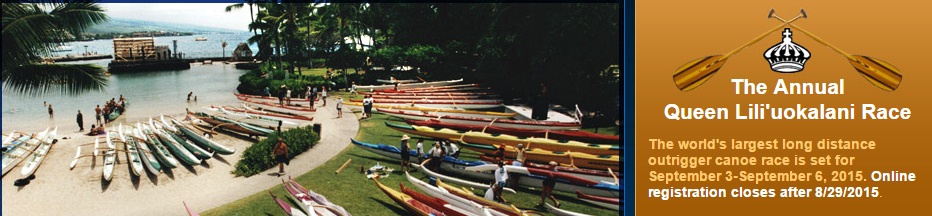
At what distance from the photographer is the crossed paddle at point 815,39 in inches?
332

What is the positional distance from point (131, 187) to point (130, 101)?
28031 mm

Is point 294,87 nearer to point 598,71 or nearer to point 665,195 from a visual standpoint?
point 598,71

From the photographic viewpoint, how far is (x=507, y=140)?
1748 centimetres

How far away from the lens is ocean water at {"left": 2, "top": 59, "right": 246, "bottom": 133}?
30.3 m

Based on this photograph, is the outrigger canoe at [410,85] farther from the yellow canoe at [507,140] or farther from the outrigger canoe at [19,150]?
the outrigger canoe at [19,150]

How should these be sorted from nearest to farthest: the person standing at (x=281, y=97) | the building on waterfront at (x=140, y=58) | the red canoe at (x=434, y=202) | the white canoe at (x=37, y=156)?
the red canoe at (x=434, y=202) → the white canoe at (x=37, y=156) → the person standing at (x=281, y=97) → the building on waterfront at (x=140, y=58)

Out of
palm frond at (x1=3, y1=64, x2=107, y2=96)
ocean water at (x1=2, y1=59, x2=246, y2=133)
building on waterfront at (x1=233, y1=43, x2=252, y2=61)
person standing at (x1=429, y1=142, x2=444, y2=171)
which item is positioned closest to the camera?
palm frond at (x1=3, y1=64, x2=107, y2=96)

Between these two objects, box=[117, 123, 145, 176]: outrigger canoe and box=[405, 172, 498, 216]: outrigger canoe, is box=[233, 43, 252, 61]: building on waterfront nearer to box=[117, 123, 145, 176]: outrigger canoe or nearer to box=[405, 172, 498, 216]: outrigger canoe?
Answer: box=[117, 123, 145, 176]: outrigger canoe

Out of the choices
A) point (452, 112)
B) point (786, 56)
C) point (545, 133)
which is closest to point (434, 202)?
point (786, 56)

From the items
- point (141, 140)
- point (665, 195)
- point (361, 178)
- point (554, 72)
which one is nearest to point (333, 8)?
point (554, 72)

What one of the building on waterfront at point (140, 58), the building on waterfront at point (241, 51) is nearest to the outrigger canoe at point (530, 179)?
the building on waterfront at point (140, 58)

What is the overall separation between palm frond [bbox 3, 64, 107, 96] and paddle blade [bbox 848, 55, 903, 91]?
619 inches

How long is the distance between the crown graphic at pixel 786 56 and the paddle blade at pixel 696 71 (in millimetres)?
737

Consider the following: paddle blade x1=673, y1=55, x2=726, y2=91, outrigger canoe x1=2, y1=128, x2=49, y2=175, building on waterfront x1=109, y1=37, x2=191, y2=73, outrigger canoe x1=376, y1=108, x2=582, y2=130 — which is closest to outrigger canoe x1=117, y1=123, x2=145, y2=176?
outrigger canoe x1=2, y1=128, x2=49, y2=175
